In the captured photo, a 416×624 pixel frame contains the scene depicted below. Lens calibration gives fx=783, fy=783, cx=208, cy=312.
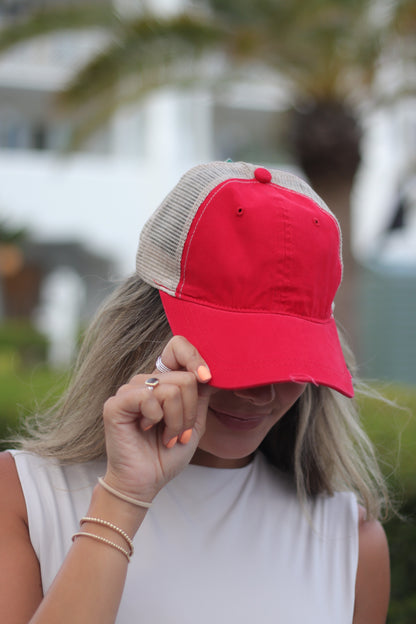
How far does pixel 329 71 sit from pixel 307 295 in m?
7.17

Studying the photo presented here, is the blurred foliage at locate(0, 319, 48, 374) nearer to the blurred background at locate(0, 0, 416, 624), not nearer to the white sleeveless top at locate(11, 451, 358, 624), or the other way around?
the blurred background at locate(0, 0, 416, 624)

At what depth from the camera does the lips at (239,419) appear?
1.49 m

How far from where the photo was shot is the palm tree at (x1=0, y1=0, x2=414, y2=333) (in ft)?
24.8

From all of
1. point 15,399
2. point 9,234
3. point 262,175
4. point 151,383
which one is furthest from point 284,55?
point 9,234

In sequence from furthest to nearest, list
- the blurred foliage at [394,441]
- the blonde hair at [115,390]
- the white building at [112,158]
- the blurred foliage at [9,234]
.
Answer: the white building at [112,158] → the blurred foliage at [9,234] → the blurred foliage at [394,441] → the blonde hair at [115,390]

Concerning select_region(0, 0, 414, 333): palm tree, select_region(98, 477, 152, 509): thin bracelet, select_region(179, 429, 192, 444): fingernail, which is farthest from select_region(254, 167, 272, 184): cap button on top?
select_region(0, 0, 414, 333): palm tree

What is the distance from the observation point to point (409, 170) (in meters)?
14.8

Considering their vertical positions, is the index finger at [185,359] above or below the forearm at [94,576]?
above

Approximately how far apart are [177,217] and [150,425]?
41cm

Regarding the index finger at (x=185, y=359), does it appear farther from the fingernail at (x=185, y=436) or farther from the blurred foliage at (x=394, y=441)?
the blurred foliage at (x=394, y=441)

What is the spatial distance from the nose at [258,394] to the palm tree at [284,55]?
20.8 ft

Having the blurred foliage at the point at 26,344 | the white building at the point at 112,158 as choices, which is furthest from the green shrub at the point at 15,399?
the white building at the point at 112,158

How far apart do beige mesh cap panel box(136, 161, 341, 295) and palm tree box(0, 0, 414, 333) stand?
628cm

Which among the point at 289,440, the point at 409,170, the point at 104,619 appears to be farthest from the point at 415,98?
the point at 104,619
